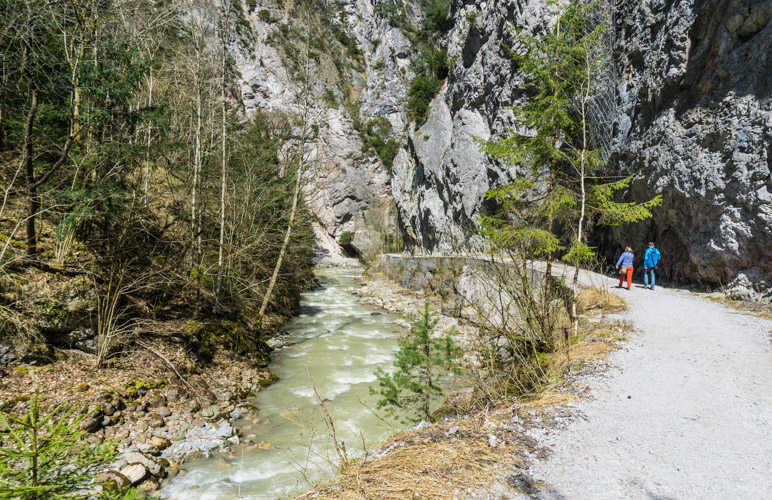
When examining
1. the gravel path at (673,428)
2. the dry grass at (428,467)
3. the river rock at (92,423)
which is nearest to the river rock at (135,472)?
the river rock at (92,423)

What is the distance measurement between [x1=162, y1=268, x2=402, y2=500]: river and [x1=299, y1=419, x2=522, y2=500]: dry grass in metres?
0.65

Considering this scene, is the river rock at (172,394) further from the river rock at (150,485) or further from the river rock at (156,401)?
the river rock at (150,485)

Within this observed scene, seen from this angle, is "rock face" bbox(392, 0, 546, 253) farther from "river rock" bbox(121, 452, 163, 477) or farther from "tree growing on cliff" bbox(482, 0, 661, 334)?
"river rock" bbox(121, 452, 163, 477)

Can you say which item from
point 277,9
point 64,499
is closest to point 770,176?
point 64,499

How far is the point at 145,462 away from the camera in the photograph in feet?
14.4

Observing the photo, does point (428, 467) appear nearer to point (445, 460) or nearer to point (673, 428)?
point (445, 460)

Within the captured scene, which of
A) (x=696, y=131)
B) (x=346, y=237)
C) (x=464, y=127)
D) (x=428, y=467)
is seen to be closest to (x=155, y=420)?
(x=428, y=467)

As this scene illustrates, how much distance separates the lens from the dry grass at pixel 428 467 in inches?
89.7

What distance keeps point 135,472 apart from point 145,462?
0.21 metres

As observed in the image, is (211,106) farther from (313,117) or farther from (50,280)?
(50,280)

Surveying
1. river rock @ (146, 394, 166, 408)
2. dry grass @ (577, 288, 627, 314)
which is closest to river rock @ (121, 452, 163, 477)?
river rock @ (146, 394, 166, 408)

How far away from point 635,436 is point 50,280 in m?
8.60

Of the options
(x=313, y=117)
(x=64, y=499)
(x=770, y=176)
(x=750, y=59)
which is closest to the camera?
(x=64, y=499)

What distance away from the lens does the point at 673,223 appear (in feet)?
34.9
